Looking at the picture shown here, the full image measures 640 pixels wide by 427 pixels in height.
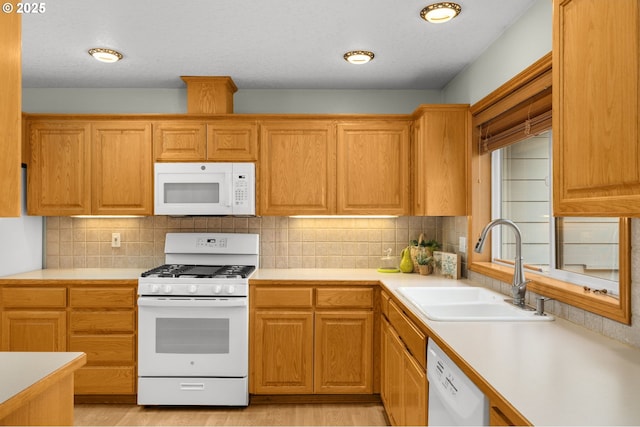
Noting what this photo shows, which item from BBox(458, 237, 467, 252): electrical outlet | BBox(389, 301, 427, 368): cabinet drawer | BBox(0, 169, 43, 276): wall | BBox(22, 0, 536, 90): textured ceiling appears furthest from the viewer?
BBox(0, 169, 43, 276): wall

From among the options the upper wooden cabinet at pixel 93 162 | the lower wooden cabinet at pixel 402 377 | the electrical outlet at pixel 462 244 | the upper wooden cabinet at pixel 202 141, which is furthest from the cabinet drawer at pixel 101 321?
the electrical outlet at pixel 462 244

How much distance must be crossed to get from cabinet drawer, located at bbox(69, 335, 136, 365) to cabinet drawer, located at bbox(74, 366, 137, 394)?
2.3 inches

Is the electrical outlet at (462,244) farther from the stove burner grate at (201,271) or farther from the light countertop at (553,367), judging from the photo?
the stove burner grate at (201,271)

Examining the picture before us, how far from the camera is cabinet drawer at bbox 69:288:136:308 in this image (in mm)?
3113

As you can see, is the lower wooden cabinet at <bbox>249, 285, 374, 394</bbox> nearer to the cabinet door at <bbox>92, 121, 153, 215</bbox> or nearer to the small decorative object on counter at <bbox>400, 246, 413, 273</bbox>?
the small decorative object on counter at <bbox>400, 246, 413, 273</bbox>

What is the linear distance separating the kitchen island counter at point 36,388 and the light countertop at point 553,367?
45.5 inches

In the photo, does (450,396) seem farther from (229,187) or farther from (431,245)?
(229,187)

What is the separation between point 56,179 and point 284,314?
204 cm

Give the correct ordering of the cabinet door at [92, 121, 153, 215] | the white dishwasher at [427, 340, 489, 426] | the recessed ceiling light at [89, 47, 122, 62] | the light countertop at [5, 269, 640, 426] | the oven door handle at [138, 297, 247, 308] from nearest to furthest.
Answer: the light countertop at [5, 269, 640, 426] < the white dishwasher at [427, 340, 489, 426] < the recessed ceiling light at [89, 47, 122, 62] < the oven door handle at [138, 297, 247, 308] < the cabinet door at [92, 121, 153, 215]

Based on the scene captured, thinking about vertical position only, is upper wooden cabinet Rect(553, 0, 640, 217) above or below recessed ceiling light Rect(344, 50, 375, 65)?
below

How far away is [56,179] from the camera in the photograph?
3416mm

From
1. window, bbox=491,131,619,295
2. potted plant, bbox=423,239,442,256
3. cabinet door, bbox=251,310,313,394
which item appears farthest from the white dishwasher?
potted plant, bbox=423,239,442,256

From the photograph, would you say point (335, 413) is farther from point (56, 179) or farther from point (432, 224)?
point (56, 179)

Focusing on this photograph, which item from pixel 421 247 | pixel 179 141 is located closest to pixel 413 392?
pixel 421 247
